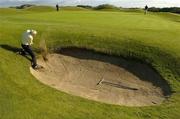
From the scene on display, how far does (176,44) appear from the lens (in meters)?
22.1

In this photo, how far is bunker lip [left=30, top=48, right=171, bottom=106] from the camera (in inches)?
687

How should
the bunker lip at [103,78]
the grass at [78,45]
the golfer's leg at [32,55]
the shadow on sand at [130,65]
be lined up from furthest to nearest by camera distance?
the golfer's leg at [32,55]
the shadow on sand at [130,65]
the bunker lip at [103,78]
the grass at [78,45]

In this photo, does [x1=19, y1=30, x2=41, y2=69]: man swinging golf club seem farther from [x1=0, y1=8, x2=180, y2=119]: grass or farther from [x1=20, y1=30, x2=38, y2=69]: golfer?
[x1=0, y1=8, x2=180, y2=119]: grass

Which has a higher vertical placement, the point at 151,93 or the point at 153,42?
the point at 153,42

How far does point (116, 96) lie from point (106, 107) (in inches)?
69.9

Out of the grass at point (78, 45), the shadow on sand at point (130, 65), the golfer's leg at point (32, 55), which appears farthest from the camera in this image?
the golfer's leg at point (32, 55)

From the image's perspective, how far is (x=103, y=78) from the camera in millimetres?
19141

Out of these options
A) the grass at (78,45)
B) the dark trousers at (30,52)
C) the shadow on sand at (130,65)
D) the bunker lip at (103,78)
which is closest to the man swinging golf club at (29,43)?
the dark trousers at (30,52)

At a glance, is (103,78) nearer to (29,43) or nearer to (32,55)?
(32,55)

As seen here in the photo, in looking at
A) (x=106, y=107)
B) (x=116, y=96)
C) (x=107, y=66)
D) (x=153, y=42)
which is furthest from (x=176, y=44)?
(x=106, y=107)

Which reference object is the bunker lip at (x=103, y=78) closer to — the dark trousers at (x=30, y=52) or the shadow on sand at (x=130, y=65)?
the shadow on sand at (x=130, y=65)

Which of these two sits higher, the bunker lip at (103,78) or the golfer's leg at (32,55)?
the golfer's leg at (32,55)

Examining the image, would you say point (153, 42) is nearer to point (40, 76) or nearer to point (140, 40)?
point (140, 40)

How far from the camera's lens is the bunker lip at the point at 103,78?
1744 cm
